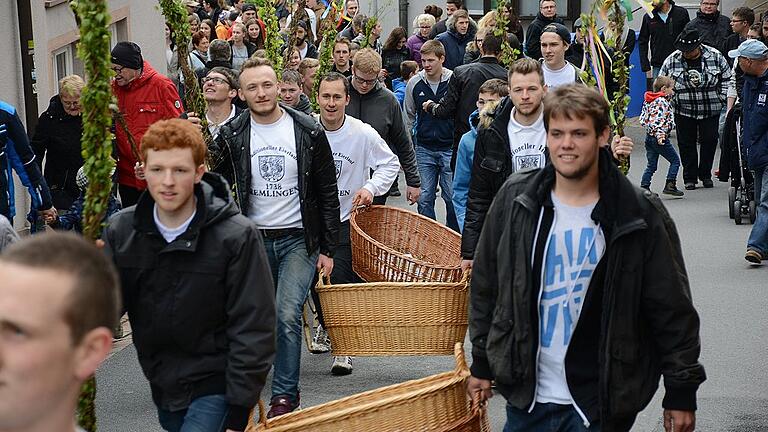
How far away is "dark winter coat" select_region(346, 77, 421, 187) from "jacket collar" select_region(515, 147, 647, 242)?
5.58 m

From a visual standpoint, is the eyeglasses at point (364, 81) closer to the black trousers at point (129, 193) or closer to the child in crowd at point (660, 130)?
the black trousers at point (129, 193)

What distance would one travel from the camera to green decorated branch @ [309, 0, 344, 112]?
12977 millimetres

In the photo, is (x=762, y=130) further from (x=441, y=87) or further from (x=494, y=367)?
(x=494, y=367)

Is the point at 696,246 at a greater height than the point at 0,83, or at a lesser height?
lesser

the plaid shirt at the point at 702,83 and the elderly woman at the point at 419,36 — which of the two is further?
the elderly woman at the point at 419,36

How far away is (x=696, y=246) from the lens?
14258mm

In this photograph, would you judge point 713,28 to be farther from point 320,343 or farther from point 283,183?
point 283,183

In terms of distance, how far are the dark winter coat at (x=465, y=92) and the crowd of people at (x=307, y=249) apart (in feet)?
2.56

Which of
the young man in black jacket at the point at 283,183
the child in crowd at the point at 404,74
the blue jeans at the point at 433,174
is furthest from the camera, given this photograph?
the child in crowd at the point at 404,74

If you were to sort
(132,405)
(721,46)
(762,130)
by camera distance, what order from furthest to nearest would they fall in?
(721,46) < (762,130) < (132,405)

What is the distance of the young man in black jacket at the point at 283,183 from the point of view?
26.3ft

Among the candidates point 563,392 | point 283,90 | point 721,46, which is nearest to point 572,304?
point 563,392

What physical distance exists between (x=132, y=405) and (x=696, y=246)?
24.0 feet

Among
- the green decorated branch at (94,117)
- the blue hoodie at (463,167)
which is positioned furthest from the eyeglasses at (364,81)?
the green decorated branch at (94,117)
